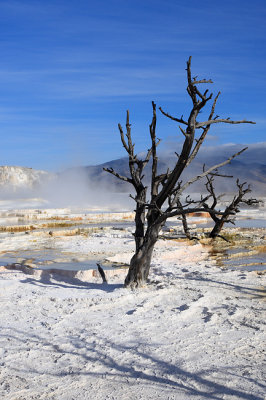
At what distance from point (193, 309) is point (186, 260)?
5363mm

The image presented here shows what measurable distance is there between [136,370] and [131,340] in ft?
2.28

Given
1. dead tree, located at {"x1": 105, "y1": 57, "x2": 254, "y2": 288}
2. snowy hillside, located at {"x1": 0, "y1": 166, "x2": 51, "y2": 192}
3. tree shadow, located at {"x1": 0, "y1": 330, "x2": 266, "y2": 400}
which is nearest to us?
tree shadow, located at {"x1": 0, "y1": 330, "x2": 266, "y2": 400}

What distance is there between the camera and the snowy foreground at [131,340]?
3566 mm

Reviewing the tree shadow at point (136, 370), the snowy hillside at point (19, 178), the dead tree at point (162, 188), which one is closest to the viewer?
the tree shadow at point (136, 370)

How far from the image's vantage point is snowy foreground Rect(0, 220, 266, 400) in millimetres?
3566

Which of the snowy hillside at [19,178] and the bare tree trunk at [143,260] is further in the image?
the snowy hillside at [19,178]

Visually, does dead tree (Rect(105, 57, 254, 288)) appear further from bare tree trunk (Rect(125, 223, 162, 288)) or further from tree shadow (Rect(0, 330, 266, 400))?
tree shadow (Rect(0, 330, 266, 400))

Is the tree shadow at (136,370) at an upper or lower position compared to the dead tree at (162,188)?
lower

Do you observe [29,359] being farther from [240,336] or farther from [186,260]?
[186,260]

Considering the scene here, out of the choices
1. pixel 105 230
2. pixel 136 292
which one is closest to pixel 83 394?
pixel 136 292

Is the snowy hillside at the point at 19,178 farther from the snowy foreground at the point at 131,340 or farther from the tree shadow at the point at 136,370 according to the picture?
the tree shadow at the point at 136,370

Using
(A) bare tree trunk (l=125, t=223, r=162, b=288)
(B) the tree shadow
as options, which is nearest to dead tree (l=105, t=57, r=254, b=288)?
(A) bare tree trunk (l=125, t=223, r=162, b=288)

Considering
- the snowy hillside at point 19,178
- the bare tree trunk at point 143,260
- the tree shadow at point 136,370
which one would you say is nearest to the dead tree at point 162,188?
the bare tree trunk at point 143,260

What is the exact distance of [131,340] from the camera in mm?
4555
